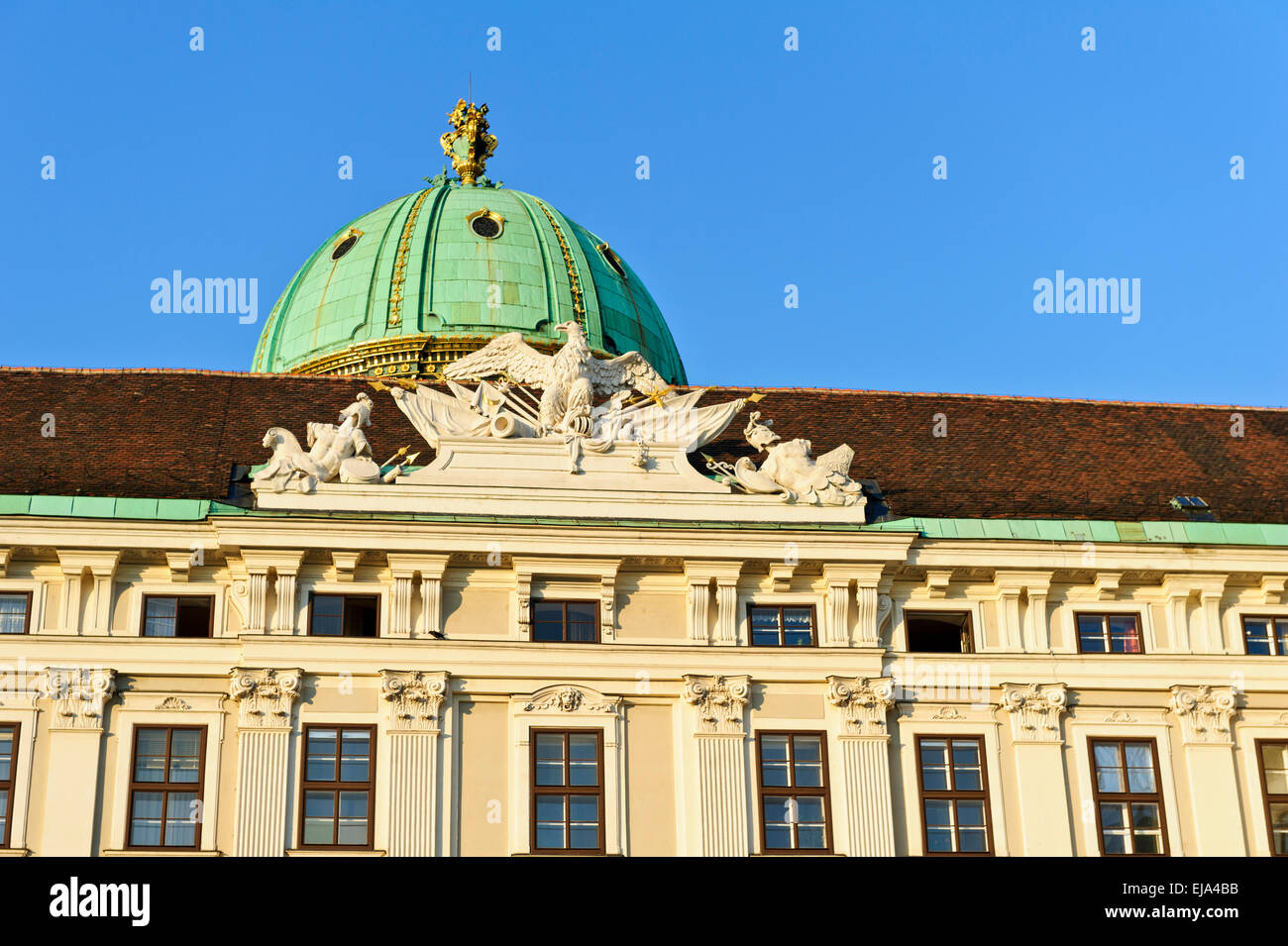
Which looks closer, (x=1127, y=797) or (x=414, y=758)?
(x=414, y=758)

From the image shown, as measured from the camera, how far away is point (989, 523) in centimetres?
3728

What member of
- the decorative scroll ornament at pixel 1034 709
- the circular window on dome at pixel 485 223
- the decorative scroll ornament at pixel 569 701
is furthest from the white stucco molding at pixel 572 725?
the circular window on dome at pixel 485 223

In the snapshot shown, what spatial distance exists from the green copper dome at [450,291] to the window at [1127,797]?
779 inches

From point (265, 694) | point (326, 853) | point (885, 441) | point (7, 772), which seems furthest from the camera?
point (885, 441)

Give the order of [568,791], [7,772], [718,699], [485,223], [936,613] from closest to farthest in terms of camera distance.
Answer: [7,772] < [568,791] < [718,699] < [936,613] < [485,223]

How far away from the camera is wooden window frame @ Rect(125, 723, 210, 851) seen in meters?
33.4

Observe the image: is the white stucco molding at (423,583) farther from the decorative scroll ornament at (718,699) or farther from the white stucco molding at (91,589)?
the white stucco molding at (91,589)

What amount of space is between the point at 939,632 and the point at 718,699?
3.97 m

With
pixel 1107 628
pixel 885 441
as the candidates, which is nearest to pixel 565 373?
pixel 885 441

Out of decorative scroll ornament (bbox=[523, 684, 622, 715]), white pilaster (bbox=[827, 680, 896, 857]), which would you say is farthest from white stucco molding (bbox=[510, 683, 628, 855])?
white pilaster (bbox=[827, 680, 896, 857])

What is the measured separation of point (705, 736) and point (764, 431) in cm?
619

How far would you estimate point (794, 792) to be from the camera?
3488 centimetres

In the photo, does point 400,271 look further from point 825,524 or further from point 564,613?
point 825,524
